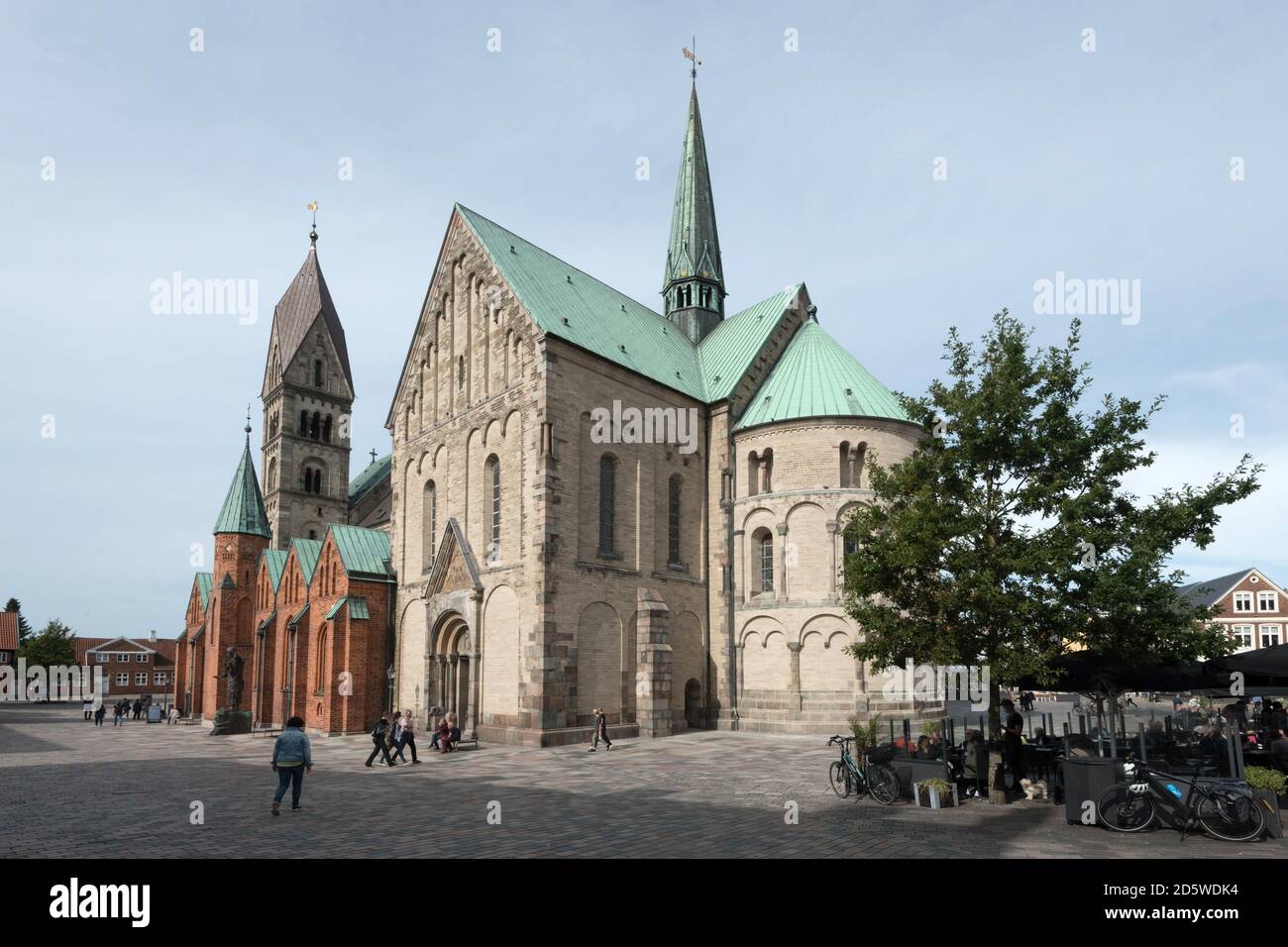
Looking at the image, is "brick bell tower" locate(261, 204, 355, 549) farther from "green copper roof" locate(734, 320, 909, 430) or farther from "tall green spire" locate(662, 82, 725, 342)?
→ "green copper roof" locate(734, 320, 909, 430)

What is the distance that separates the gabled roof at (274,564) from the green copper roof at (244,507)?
→ 5712 millimetres

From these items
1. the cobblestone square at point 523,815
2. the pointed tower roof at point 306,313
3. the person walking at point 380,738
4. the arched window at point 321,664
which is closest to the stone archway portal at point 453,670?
the arched window at point 321,664

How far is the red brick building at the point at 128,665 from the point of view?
4003 inches

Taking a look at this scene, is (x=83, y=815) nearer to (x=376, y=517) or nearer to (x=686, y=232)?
(x=686, y=232)

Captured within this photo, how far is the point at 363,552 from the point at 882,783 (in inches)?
1085

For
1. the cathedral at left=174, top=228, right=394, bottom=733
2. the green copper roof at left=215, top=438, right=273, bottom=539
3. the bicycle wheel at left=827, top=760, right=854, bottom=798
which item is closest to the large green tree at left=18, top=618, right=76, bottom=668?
the cathedral at left=174, top=228, right=394, bottom=733

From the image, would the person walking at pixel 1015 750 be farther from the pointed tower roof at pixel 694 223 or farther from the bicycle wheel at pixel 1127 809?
the pointed tower roof at pixel 694 223

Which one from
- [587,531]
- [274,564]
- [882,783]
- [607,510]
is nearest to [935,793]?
[882,783]

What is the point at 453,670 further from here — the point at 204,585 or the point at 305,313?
the point at 305,313

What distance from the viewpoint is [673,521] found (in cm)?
3609

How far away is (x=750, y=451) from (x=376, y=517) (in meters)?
35.0

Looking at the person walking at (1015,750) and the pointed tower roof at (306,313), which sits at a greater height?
the pointed tower roof at (306,313)

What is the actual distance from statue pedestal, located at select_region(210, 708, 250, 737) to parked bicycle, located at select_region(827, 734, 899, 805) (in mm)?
31918

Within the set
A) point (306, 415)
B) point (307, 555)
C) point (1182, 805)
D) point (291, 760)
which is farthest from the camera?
point (306, 415)
